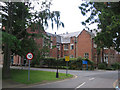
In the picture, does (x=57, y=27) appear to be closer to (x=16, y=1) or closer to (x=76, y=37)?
(x=16, y=1)

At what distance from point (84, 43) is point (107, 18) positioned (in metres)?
31.6

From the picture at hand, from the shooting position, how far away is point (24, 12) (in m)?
15.2

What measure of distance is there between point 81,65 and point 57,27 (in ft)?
75.7

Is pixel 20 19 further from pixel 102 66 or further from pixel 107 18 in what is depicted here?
pixel 102 66

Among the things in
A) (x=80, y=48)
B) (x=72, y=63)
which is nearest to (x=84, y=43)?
(x=80, y=48)

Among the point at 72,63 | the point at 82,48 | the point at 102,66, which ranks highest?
the point at 82,48

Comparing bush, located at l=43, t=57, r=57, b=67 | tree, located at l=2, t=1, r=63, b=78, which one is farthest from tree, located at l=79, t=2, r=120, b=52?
bush, located at l=43, t=57, r=57, b=67

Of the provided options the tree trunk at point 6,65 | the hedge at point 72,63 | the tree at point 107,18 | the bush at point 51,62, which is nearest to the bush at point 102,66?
the hedge at point 72,63

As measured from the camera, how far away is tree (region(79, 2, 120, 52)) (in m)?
13.8

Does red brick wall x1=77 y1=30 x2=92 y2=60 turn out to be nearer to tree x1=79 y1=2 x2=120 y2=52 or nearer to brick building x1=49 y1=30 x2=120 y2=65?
brick building x1=49 y1=30 x2=120 y2=65

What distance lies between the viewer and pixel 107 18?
14.8 m

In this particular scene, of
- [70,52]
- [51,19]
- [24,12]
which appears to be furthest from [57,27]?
[70,52]

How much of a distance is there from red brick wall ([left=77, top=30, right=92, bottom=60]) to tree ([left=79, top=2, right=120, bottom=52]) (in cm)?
2708

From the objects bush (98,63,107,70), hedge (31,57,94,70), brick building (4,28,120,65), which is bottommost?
bush (98,63,107,70)
